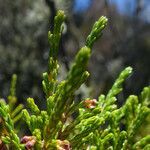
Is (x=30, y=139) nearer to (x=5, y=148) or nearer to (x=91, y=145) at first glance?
(x=5, y=148)

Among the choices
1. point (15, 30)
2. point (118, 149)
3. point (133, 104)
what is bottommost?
point (118, 149)

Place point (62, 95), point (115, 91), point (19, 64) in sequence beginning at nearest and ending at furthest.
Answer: point (62, 95), point (115, 91), point (19, 64)

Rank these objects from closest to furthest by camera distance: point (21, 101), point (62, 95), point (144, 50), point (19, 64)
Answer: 1. point (62, 95)
2. point (21, 101)
3. point (19, 64)
4. point (144, 50)

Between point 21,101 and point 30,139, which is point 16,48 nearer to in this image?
point 21,101

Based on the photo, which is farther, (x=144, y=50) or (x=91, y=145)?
(x=144, y=50)

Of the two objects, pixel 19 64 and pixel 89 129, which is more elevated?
pixel 19 64

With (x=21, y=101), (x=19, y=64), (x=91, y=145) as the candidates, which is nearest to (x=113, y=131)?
(x=91, y=145)

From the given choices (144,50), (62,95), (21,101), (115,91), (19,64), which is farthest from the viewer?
(144,50)

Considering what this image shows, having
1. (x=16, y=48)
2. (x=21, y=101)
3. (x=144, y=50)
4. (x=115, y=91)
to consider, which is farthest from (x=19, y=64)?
(x=115, y=91)

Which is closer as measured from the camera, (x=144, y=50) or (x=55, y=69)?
(x=55, y=69)
